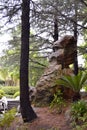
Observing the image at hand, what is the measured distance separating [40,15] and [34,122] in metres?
4.44

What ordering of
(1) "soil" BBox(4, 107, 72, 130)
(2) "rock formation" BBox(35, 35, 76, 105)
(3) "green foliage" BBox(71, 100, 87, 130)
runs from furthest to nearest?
(2) "rock formation" BBox(35, 35, 76, 105)
(1) "soil" BBox(4, 107, 72, 130)
(3) "green foliage" BBox(71, 100, 87, 130)

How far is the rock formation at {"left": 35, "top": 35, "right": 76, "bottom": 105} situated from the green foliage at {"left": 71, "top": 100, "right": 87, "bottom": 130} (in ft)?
9.28

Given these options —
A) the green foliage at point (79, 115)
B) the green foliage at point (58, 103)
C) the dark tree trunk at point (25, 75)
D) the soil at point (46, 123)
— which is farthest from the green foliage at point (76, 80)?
the dark tree trunk at point (25, 75)

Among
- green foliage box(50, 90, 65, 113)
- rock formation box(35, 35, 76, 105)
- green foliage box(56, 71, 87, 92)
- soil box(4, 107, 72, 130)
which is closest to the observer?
soil box(4, 107, 72, 130)

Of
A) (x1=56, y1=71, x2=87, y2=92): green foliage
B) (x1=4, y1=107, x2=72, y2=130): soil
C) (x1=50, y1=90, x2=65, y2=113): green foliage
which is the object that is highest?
(x1=56, y1=71, x2=87, y2=92): green foliage

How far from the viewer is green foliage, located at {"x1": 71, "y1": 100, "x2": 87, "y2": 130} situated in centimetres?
894

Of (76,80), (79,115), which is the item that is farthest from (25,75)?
(79,115)

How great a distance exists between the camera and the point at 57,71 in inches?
504

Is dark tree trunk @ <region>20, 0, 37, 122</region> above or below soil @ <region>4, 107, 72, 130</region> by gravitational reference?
above

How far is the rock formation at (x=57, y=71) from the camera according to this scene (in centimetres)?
1246

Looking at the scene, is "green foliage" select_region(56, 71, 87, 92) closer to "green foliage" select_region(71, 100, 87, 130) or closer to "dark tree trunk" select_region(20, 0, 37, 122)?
"green foliage" select_region(71, 100, 87, 130)

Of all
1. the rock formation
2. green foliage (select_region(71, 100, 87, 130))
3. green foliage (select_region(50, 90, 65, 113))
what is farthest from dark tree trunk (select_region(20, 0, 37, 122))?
the rock formation

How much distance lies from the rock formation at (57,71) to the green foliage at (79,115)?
2828mm

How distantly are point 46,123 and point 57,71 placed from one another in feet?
10.7
